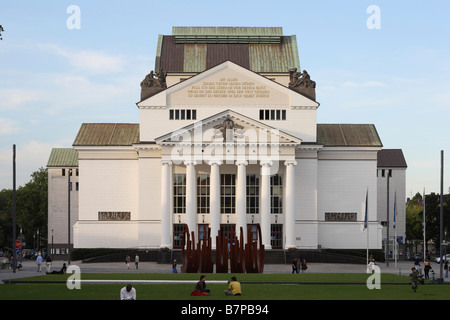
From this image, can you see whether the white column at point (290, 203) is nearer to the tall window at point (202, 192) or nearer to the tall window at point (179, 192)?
the tall window at point (202, 192)

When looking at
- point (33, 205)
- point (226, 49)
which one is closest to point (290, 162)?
point (226, 49)

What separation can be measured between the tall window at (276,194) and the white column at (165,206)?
12.6 metres

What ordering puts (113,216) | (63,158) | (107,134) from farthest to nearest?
(63,158)
(107,134)
(113,216)

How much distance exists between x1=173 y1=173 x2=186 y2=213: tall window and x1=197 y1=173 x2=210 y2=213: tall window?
1.78 meters

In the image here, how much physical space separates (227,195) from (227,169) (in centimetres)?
312

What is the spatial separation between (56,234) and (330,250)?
42.1m

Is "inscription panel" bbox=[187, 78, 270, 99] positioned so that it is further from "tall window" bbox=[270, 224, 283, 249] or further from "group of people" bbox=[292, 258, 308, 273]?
"group of people" bbox=[292, 258, 308, 273]

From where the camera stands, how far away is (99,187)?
314 feet

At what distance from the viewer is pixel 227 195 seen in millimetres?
93375

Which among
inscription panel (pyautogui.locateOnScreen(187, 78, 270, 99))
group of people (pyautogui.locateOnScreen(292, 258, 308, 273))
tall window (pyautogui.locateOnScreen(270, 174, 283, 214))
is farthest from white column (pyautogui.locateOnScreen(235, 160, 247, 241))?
group of people (pyautogui.locateOnScreen(292, 258, 308, 273))

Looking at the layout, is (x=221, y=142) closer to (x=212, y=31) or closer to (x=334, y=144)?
(x=334, y=144)

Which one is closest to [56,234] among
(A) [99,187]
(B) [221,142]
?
(A) [99,187]

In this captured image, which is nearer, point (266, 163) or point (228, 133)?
point (228, 133)

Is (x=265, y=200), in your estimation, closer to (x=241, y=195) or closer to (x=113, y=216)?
(x=241, y=195)
